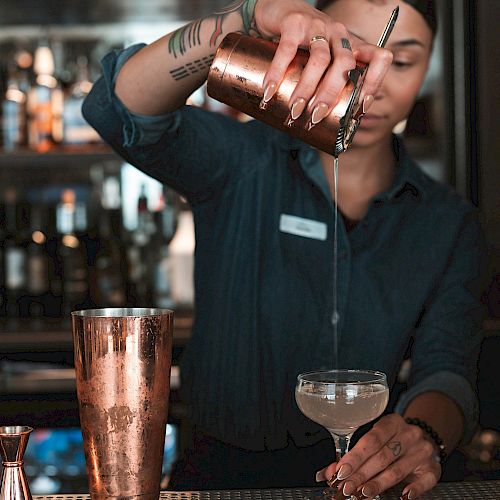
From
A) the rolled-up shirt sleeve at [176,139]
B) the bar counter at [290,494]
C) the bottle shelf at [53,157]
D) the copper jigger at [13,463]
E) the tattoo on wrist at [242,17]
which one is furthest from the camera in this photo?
the bottle shelf at [53,157]

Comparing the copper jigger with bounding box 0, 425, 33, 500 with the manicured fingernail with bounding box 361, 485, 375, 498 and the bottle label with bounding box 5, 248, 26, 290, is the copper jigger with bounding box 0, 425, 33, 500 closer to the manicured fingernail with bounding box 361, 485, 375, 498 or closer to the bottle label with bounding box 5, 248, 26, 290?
the manicured fingernail with bounding box 361, 485, 375, 498

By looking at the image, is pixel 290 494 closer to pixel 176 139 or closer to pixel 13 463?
pixel 13 463

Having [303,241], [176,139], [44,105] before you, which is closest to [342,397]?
[176,139]

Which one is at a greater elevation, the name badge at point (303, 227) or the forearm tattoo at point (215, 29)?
the forearm tattoo at point (215, 29)

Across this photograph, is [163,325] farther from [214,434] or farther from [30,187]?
[30,187]

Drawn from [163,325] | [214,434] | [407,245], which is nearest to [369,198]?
[407,245]

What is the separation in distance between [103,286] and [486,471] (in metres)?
1.23

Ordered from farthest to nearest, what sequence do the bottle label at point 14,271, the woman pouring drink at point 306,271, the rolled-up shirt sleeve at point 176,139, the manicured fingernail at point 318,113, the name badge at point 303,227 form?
the bottle label at point 14,271, the name badge at point 303,227, the woman pouring drink at point 306,271, the rolled-up shirt sleeve at point 176,139, the manicured fingernail at point 318,113

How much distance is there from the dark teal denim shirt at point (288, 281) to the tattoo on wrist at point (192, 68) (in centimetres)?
36

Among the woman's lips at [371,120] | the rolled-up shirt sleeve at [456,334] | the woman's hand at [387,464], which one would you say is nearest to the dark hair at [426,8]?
the woman's lips at [371,120]

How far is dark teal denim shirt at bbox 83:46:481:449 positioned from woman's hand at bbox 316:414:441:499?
1.62 ft

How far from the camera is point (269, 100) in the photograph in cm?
109

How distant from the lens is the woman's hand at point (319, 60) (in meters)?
1.05

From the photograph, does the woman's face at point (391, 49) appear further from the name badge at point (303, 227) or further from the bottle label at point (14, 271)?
the bottle label at point (14, 271)
